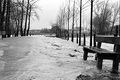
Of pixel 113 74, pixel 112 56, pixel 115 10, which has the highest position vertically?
pixel 115 10

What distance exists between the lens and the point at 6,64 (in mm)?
5641

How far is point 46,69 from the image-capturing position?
16.3 feet

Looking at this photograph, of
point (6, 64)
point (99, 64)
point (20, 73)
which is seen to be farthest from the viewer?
point (6, 64)

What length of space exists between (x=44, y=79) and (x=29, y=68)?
109 cm

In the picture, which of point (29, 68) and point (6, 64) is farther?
point (6, 64)

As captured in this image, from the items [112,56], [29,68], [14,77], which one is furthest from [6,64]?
[112,56]

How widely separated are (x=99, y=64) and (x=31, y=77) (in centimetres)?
204

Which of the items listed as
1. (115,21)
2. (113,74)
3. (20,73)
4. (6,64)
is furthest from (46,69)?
(115,21)

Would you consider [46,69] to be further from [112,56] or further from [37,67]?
[112,56]

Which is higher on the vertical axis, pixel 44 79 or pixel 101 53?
pixel 101 53

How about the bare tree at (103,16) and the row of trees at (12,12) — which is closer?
the row of trees at (12,12)

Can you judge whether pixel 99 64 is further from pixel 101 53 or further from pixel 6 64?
pixel 6 64

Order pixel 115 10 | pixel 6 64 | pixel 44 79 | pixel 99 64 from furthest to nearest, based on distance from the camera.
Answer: pixel 115 10
pixel 6 64
pixel 99 64
pixel 44 79

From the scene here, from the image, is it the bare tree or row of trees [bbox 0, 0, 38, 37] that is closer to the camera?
row of trees [bbox 0, 0, 38, 37]
